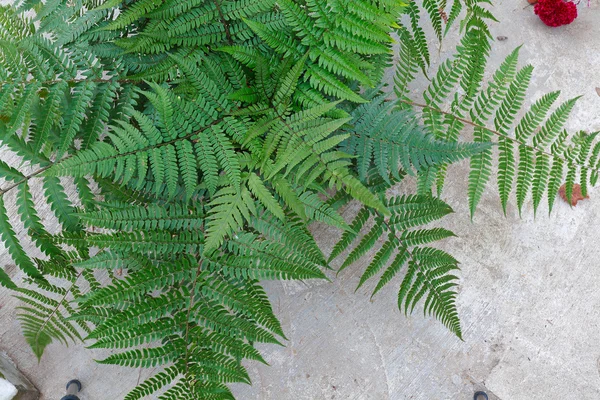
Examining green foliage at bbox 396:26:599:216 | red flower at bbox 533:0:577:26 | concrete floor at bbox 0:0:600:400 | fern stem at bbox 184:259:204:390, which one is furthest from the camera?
red flower at bbox 533:0:577:26

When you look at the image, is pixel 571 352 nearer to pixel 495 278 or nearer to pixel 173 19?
pixel 495 278

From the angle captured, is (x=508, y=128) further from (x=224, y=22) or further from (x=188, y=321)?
(x=188, y=321)

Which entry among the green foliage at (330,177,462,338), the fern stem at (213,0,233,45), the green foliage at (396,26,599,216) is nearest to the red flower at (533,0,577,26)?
the green foliage at (396,26,599,216)

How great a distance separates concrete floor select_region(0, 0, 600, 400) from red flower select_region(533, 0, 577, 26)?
1070mm

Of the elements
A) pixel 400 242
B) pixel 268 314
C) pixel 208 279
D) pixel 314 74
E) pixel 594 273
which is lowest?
pixel 594 273

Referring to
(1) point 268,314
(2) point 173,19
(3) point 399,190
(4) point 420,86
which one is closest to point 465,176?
(3) point 399,190

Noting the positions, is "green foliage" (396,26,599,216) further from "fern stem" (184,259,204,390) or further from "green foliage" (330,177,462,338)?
"fern stem" (184,259,204,390)

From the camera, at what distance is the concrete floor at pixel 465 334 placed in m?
2.55

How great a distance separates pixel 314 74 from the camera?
1.99 metres

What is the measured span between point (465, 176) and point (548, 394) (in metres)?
1.23

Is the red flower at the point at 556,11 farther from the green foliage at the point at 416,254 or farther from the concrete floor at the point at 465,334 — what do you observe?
the green foliage at the point at 416,254

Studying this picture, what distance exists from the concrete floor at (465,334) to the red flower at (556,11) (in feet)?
3.51

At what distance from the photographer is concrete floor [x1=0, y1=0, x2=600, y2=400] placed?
2.55 metres

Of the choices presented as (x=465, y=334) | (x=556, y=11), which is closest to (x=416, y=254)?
(x=465, y=334)
